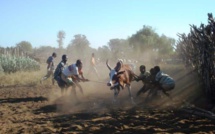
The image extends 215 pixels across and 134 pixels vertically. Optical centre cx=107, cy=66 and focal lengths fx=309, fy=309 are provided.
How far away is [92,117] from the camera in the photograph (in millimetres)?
8164

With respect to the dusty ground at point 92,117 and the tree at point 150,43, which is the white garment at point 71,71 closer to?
the dusty ground at point 92,117

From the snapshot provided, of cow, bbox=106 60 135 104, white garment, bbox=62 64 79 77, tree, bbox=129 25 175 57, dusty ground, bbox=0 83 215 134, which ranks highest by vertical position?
tree, bbox=129 25 175 57

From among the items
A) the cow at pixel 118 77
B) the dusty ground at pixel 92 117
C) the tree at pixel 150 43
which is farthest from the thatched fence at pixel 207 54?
the tree at pixel 150 43

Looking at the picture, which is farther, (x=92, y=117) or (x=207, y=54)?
(x=207, y=54)

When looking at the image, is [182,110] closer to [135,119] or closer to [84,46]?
[135,119]

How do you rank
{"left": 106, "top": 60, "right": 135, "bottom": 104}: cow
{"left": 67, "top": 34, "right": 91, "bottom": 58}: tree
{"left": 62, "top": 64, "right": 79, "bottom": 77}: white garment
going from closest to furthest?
{"left": 106, "top": 60, "right": 135, "bottom": 104}: cow < {"left": 62, "top": 64, "right": 79, "bottom": 77}: white garment < {"left": 67, "top": 34, "right": 91, "bottom": 58}: tree

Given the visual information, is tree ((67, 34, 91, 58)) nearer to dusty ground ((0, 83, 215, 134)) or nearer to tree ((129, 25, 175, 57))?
tree ((129, 25, 175, 57))

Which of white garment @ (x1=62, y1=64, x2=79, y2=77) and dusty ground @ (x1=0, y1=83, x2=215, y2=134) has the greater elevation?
white garment @ (x1=62, y1=64, x2=79, y2=77)

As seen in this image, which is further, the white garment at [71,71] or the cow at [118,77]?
the white garment at [71,71]

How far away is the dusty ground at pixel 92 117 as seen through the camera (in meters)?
6.97

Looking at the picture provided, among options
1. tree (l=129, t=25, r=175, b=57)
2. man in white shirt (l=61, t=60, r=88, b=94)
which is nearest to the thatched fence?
man in white shirt (l=61, t=60, r=88, b=94)

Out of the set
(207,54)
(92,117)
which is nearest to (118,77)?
(92,117)

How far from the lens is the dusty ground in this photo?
697cm

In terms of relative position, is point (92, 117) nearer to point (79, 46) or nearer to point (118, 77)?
point (118, 77)
